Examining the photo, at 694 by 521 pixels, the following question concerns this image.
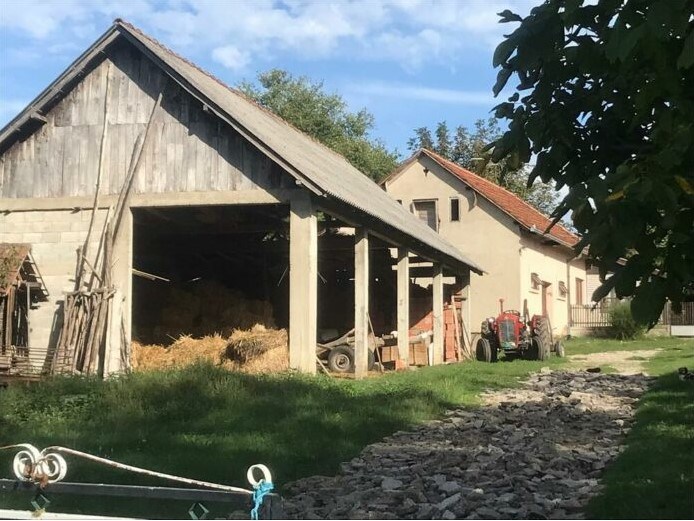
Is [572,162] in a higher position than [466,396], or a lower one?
higher

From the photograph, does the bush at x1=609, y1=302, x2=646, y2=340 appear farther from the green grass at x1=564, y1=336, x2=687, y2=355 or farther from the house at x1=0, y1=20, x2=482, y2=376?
the house at x1=0, y1=20, x2=482, y2=376

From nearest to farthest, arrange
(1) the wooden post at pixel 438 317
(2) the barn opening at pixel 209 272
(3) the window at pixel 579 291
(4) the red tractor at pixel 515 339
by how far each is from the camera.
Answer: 1. (2) the barn opening at pixel 209 272
2. (4) the red tractor at pixel 515 339
3. (1) the wooden post at pixel 438 317
4. (3) the window at pixel 579 291

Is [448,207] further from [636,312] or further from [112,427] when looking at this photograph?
[636,312]

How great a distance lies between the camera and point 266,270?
74.4 ft

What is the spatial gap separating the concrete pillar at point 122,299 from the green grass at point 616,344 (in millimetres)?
15529

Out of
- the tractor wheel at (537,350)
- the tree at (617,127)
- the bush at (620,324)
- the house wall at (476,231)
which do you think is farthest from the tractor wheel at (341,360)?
the bush at (620,324)

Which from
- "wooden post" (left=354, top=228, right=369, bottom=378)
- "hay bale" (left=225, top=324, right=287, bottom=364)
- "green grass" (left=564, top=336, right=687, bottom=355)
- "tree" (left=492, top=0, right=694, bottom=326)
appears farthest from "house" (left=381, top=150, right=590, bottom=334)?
"tree" (left=492, top=0, right=694, bottom=326)

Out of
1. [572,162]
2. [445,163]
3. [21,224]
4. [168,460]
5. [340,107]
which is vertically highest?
[340,107]

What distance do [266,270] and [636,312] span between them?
1953 cm

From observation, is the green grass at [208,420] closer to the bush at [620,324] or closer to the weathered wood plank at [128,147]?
the weathered wood plank at [128,147]

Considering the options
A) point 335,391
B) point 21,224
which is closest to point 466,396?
point 335,391

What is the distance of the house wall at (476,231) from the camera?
105 feet

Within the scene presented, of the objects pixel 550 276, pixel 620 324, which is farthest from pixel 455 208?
pixel 620 324

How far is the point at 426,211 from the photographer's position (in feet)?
113
